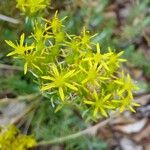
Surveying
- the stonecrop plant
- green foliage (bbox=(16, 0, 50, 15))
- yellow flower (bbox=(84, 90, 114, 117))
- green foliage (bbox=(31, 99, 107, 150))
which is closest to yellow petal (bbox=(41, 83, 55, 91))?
the stonecrop plant

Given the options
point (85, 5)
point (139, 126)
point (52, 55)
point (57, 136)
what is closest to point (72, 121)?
point (57, 136)

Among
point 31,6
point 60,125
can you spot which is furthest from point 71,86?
point 60,125

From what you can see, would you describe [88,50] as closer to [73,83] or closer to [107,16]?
[73,83]

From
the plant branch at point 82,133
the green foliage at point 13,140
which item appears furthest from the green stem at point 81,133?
the green foliage at point 13,140

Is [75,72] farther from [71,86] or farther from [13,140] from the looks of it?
[13,140]

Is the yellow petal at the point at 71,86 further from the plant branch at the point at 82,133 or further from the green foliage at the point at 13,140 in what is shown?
the plant branch at the point at 82,133

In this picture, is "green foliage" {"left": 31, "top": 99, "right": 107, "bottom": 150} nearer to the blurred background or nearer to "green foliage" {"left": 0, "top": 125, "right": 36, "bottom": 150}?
the blurred background
